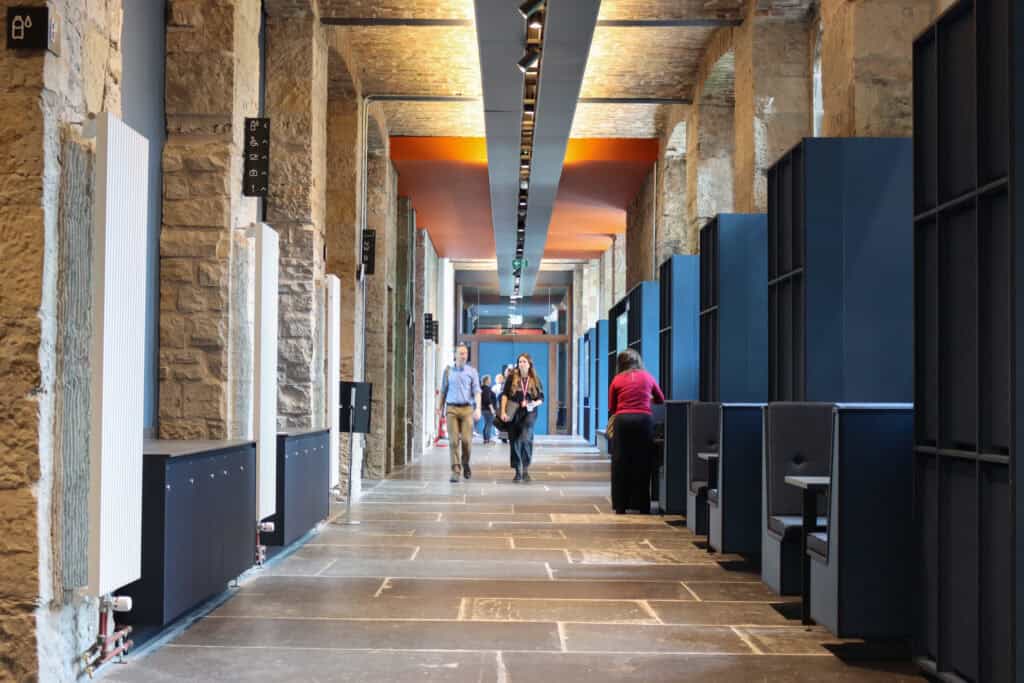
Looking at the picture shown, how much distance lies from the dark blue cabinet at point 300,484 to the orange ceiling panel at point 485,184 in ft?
24.8

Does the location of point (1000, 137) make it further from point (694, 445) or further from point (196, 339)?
point (694, 445)

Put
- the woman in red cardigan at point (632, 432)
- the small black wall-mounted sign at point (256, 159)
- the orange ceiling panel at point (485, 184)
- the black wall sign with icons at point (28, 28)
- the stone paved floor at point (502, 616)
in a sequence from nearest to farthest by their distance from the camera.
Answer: the black wall sign with icons at point (28, 28) → the stone paved floor at point (502, 616) → the small black wall-mounted sign at point (256, 159) → the woman in red cardigan at point (632, 432) → the orange ceiling panel at point (485, 184)

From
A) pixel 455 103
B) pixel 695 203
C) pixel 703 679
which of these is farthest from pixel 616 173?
pixel 703 679

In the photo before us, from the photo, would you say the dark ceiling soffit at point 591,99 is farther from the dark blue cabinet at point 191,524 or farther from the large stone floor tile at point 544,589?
the large stone floor tile at point 544,589

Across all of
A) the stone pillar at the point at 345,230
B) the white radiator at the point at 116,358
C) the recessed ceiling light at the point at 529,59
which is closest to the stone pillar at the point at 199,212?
the white radiator at the point at 116,358

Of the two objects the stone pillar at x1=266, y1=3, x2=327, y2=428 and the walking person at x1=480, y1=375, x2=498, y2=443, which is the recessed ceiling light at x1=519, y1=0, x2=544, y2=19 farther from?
the walking person at x1=480, y1=375, x2=498, y2=443

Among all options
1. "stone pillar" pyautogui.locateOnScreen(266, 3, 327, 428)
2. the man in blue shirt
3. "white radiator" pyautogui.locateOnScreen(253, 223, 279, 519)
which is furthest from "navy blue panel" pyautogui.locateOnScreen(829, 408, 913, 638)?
the man in blue shirt

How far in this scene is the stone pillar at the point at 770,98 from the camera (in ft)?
32.2

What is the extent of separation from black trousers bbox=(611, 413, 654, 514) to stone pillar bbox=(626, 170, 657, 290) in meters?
5.41

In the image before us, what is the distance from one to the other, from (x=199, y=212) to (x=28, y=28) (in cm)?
289

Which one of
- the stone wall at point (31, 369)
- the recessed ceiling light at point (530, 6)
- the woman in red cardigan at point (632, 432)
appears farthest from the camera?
the woman in red cardigan at point (632, 432)

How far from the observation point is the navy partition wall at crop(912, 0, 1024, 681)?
11.9 feet

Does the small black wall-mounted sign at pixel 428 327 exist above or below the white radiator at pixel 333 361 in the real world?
above

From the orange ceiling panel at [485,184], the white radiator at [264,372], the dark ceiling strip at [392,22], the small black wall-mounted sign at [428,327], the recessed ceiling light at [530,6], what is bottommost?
the white radiator at [264,372]
